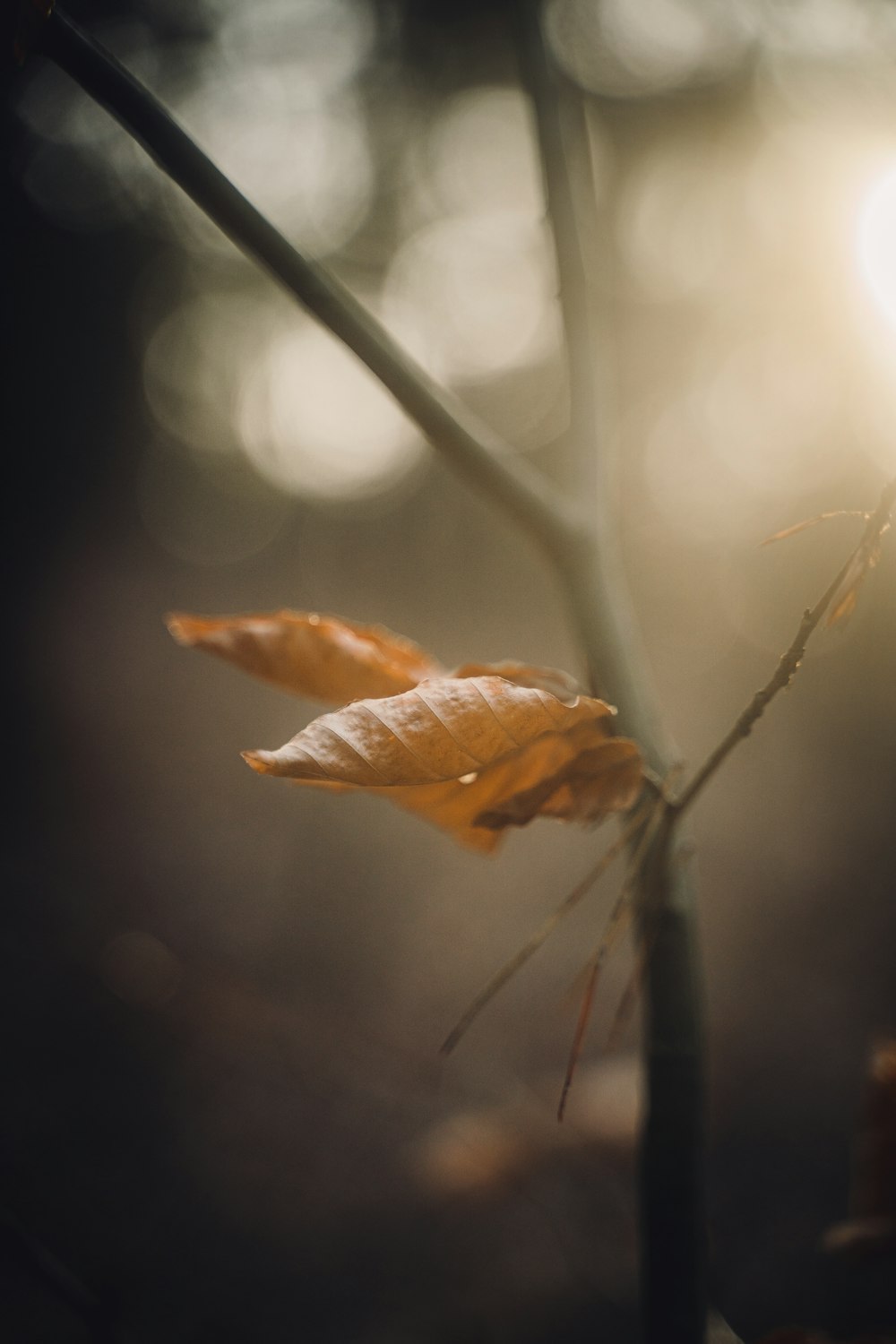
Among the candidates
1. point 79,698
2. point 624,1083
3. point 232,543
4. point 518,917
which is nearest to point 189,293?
point 232,543

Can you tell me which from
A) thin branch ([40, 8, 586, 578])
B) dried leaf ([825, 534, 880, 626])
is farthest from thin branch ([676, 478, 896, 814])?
thin branch ([40, 8, 586, 578])

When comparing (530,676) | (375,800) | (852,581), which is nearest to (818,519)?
(852,581)

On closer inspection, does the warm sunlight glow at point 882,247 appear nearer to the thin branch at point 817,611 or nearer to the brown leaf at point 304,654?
the thin branch at point 817,611

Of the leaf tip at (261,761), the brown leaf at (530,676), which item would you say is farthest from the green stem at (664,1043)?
the leaf tip at (261,761)

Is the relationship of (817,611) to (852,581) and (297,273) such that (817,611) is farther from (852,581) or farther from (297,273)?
(297,273)

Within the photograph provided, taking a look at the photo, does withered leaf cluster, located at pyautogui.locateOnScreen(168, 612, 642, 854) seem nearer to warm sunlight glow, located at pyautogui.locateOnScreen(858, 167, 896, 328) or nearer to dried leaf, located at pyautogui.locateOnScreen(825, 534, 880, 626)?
dried leaf, located at pyautogui.locateOnScreen(825, 534, 880, 626)

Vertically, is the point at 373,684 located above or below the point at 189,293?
below

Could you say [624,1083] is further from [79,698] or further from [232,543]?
[232,543]

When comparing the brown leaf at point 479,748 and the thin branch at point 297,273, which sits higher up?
the thin branch at point 297,273
